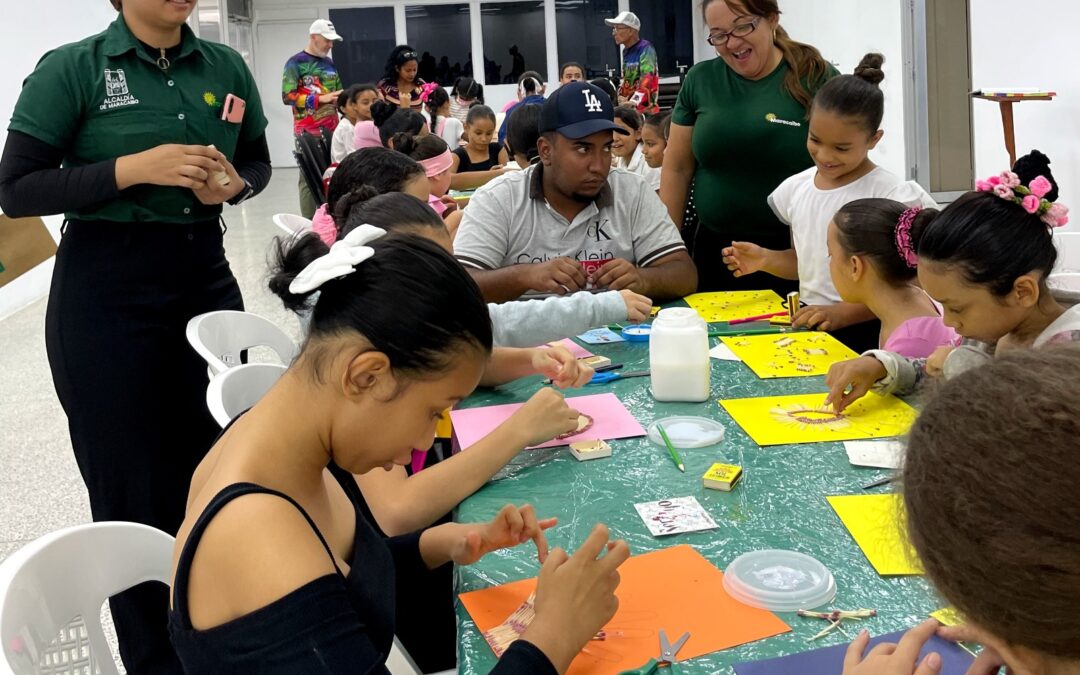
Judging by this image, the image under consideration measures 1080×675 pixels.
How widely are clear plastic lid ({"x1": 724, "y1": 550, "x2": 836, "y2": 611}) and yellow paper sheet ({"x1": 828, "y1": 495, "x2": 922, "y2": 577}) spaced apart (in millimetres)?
72

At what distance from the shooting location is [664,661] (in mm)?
841

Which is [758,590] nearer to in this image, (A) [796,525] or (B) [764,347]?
(A) [796,525]

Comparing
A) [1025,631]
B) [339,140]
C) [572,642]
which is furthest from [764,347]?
[339,140]

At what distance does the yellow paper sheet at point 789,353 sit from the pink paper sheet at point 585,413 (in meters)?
0.32

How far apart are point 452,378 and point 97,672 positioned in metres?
0.52

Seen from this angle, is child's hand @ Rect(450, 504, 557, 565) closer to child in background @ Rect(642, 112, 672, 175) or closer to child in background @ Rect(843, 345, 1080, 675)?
child in background @ Rect(843, 345, 1080, 675)

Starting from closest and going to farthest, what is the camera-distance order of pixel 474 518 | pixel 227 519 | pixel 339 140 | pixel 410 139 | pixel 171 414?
pixel 227 519, pixel 474 518, pixel 171 414, pixel 410 139, pixel 339 140

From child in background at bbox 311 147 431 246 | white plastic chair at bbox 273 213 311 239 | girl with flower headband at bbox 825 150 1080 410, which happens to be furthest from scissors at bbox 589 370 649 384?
white plastic chair at bbox 273 213 311 239

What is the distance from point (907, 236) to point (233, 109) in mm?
1417

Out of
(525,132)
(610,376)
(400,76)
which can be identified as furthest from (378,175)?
(400,76)

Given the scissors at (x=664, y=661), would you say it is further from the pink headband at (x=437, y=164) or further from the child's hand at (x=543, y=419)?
the pink headband at (x=437, y=164)

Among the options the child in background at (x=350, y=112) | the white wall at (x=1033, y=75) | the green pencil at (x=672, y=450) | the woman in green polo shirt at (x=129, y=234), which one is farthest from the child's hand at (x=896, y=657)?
the child in background at (x=350, y=112)

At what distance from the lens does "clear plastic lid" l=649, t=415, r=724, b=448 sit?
1354 millimetres

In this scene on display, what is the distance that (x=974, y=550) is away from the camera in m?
0.62
